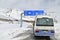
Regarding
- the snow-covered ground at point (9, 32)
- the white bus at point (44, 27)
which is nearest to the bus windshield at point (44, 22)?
the white bus at point (44, 27)

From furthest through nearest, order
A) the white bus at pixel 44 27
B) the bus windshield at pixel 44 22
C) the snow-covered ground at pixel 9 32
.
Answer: the bus windshield at pixel 44 22 < the snow-covered ground at pixel 9 32 < the white bus at pixel 44 27

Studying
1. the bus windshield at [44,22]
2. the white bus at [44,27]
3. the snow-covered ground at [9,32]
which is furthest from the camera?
the bus windshield at [44,22]

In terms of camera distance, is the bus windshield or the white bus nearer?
the white bus

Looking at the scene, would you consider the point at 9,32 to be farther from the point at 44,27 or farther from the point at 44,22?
the point at 44,27

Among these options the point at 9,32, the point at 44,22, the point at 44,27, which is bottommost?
the point at 9,32

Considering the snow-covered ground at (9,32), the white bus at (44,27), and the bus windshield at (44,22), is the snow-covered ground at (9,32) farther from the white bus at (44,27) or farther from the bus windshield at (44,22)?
the bus windshield at (44,22)

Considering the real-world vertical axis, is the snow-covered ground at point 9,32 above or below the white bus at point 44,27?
below

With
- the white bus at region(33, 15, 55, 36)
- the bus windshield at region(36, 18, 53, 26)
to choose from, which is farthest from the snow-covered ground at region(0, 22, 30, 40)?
the bus windshield at region(36, 18, 53, 26)

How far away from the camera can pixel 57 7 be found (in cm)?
8081

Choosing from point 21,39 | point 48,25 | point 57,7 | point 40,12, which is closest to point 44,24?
point 48,25

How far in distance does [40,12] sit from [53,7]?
51539 millimetres

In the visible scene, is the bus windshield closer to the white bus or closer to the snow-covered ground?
the white bus

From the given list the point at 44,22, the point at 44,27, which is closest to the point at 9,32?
the point at 44,22

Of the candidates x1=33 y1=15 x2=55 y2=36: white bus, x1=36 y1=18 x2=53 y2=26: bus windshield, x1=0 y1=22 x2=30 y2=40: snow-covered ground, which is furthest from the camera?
x1=36 y1=18 x2=53 y2=26: bus windshield
